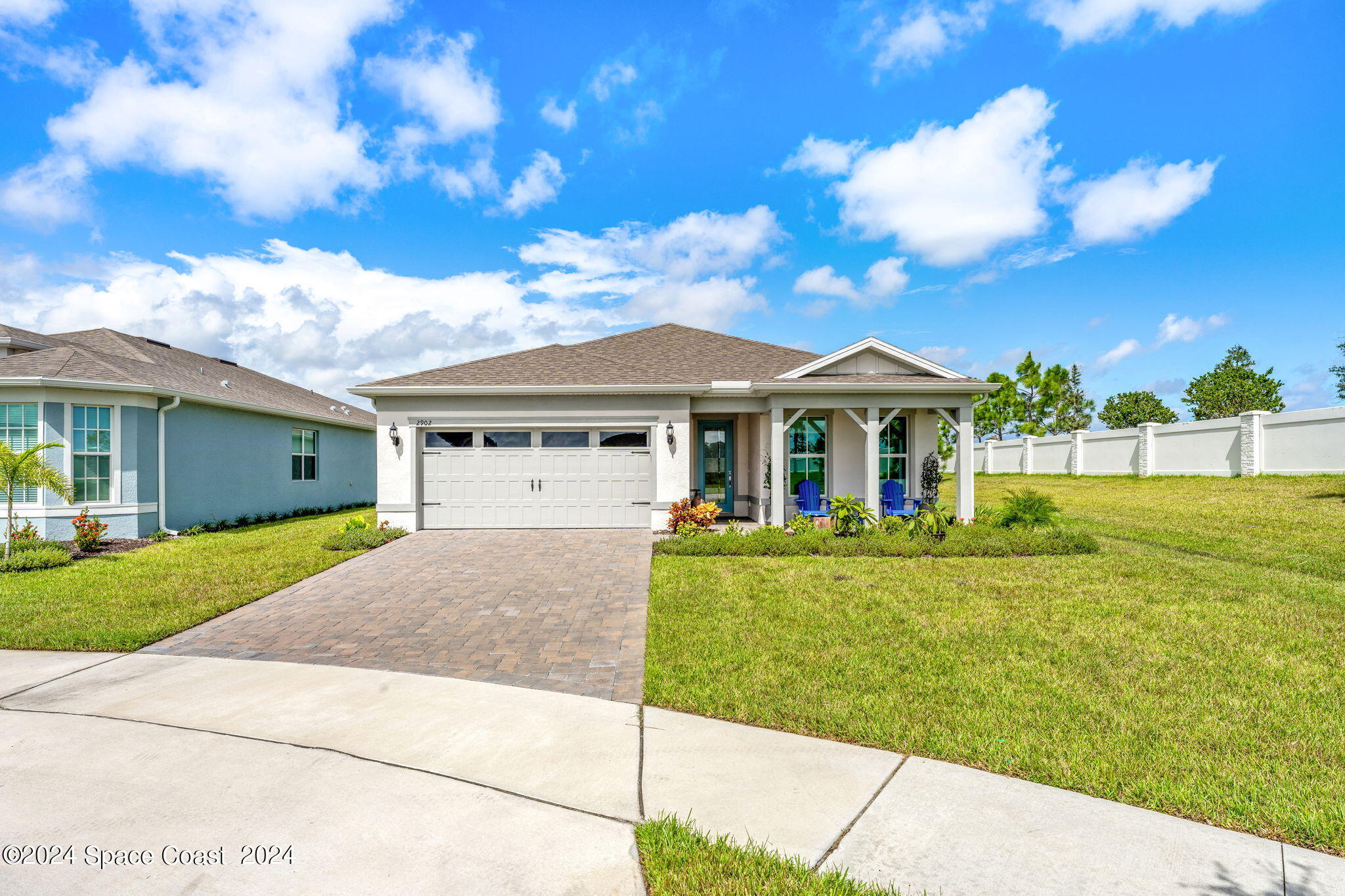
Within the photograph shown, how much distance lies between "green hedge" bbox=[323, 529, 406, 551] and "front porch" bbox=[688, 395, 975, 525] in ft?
22.2

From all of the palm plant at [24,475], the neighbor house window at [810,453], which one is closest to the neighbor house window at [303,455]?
the palm plant at [24,475]

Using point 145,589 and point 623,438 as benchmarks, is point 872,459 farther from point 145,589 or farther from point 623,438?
point 145,589

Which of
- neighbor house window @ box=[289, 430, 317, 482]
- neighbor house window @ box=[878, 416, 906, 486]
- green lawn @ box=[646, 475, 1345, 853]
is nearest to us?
green lawn @ box=[646, 475, 1345, 853]

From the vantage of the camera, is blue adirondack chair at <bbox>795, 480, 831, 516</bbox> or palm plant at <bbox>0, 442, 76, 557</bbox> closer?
palm plant at <bbox>0, 442, 76, 557</bbox>

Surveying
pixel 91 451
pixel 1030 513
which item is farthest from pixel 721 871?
pixel 91 451

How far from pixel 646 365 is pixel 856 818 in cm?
1303

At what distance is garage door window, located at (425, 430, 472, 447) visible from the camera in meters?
14.0

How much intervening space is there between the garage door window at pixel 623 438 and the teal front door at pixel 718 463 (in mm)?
2202

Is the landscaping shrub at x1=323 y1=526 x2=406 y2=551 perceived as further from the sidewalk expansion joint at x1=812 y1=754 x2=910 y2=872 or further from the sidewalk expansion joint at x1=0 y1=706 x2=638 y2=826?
the sidewalk expansion joint at x1=812 y1=754 x2=910 y2=872

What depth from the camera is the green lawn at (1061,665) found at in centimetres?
358

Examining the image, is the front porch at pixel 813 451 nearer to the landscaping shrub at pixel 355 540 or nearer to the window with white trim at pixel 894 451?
the window with white trim at pixel 894 451

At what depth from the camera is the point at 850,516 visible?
12.2m

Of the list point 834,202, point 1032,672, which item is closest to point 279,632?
point 1032,672

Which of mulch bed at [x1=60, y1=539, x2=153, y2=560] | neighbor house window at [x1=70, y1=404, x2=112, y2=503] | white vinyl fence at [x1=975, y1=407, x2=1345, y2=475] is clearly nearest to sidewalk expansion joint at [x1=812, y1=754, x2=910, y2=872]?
mulch bed at [x1=60, y1=539, x2=153, y2=560]
